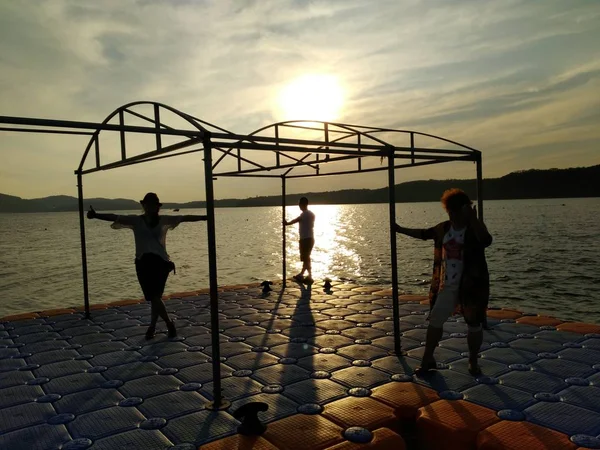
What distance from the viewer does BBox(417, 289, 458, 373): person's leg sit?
5309 mm

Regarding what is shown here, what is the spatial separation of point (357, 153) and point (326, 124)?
109 cm

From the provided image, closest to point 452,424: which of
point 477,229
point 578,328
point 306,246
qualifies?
point 477,229

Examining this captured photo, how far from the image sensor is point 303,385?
17.0 feet

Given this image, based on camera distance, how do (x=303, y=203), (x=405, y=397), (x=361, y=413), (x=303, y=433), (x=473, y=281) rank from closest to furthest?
(x=303, y=433)
(x=361, y=413)
(x=405, y=397)
(x=473, y=281)
(x=303, y=203)

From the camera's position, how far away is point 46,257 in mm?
45594

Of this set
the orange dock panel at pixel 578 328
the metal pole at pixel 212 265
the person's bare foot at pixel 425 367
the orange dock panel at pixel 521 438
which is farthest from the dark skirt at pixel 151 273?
the orange dock panel at pixel 578 328

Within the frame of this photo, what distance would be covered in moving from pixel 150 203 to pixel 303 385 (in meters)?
3.67

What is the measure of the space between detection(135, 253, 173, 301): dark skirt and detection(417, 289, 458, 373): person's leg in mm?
4042

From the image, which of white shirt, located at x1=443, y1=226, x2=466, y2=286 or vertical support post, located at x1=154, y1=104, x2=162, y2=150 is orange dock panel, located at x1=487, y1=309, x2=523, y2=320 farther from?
vertical support post, located at x1=154, y1=104, x2=162, y2=150

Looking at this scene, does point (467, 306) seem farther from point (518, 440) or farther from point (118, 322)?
point (118, 322)

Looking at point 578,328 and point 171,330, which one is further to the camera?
point 171,330

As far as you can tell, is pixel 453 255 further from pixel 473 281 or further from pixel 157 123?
pixel 157 123

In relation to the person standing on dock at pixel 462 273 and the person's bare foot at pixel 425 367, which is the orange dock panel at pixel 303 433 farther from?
the person standing on dock at pixel 462 273

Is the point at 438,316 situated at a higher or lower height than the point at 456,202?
lower
